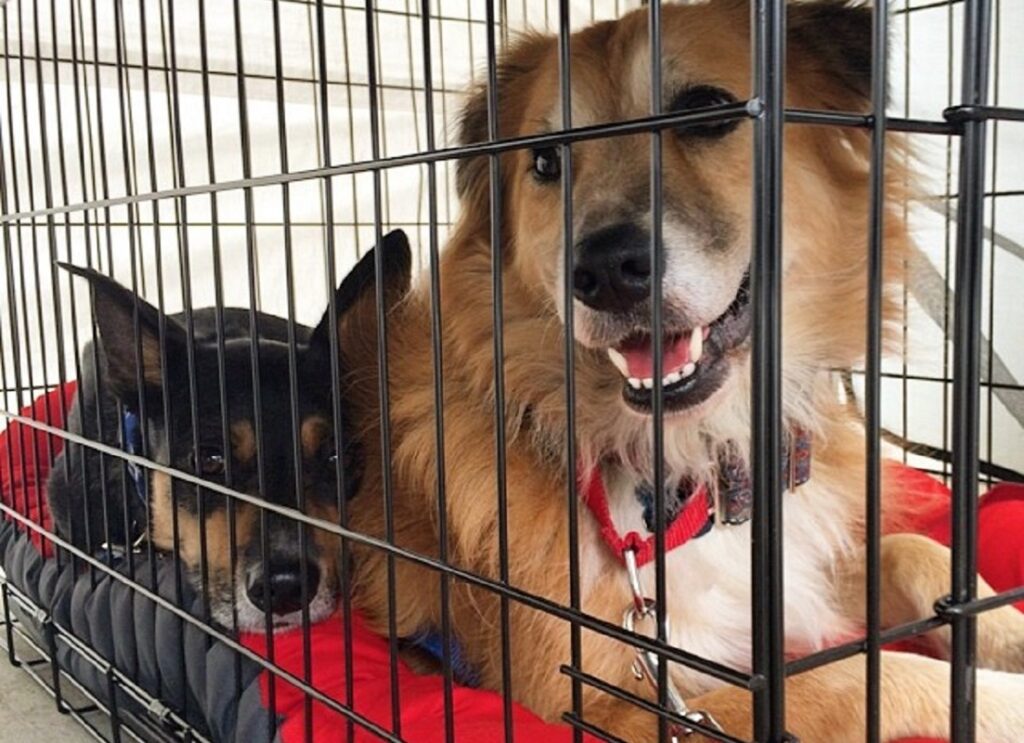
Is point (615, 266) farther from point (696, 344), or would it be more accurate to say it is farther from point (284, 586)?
point (284, 586)

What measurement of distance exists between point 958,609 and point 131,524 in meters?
1.08

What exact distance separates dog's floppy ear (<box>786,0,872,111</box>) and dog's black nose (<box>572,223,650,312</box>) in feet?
1.18

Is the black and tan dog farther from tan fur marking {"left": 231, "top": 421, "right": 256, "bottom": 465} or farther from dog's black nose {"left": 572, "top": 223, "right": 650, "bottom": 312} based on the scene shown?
dog's black nose {"left": 572, "top": 223, "right": 650, "bottom": 312}

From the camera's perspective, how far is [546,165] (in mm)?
1148

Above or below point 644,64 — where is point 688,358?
below

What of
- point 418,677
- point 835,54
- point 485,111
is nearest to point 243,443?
point 418,677

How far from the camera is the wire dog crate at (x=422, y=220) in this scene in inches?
24.3

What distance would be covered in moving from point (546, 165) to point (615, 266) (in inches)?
13.9

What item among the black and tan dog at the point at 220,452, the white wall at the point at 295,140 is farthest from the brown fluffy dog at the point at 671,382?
the white wall at the point at 295,140

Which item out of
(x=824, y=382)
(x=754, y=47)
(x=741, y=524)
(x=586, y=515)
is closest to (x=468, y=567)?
(x=586, y=515)

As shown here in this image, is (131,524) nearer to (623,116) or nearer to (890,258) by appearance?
(623,116)

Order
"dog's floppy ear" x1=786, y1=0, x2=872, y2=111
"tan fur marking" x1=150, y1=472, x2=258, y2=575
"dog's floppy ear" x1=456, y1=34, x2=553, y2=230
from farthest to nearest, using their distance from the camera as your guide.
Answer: "tan fur marking" x1=150, y1=472, x2=258, y2=575
"dog's floppy ear" x1=456, y1=34, x2=553, y2=230
"dog's floppy ear" x1=786, y1=0, x2=872, y2=111

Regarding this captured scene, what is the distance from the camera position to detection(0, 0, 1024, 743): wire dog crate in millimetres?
617

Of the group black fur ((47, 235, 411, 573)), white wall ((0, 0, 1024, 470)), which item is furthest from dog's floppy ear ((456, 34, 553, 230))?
white wall ((0, 0, 1024, 470))
